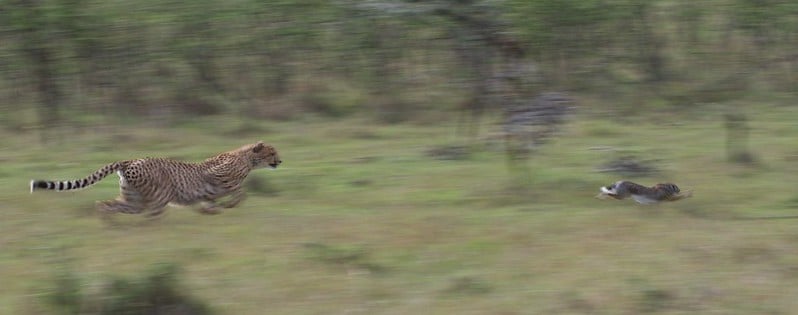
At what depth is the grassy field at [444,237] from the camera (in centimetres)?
685

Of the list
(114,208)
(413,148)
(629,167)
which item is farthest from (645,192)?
(114,208)

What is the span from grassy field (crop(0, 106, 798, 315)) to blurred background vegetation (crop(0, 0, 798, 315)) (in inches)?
1.0

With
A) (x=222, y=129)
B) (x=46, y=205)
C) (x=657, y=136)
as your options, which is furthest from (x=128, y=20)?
(x=657, y=136)

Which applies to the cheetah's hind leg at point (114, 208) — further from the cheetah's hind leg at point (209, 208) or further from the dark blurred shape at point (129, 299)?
the dark blurred shape at point (129, 299)

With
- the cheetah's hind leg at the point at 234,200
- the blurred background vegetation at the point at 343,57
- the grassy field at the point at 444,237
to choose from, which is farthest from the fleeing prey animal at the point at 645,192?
the blurred background vegetation at the point at 343,57

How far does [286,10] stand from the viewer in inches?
516

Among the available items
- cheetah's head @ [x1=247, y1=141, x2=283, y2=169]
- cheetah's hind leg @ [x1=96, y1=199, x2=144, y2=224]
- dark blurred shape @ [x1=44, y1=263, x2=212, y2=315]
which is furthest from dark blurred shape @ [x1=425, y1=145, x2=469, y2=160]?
dark blurred shape @ [x1=44, y1=263, x2=212, y2=315]

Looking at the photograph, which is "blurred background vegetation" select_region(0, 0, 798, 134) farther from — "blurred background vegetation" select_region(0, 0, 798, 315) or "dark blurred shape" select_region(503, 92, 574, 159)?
"dark blurred shape" select_region(503, 92, 574, 159)

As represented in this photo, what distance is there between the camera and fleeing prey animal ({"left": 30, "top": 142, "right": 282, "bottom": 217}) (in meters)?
8.40

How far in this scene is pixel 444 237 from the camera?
→ 793 centimetres

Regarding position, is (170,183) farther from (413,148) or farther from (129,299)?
(413,148)

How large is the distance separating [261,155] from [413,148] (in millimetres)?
2588

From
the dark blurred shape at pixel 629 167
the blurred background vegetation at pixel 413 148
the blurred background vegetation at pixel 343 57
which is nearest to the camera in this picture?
the blurred background vegetation at pixel 413 148

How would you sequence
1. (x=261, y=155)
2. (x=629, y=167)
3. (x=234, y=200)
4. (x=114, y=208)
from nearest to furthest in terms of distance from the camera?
1. (x=114, y=208)
2. (x=234, y=200)
3. (x=261, y=155)
4. (x=629, y=167)
